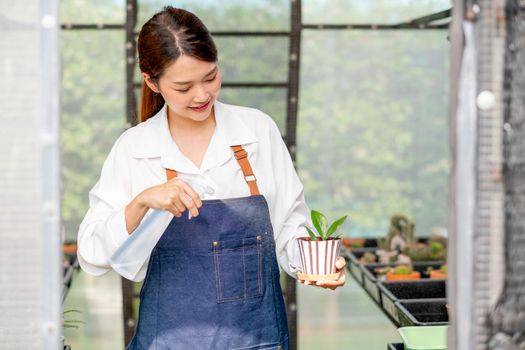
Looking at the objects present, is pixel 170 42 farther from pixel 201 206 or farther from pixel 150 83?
pixel 201 206

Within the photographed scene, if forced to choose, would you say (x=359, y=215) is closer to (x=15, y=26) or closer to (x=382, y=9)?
(x=382, y=9)

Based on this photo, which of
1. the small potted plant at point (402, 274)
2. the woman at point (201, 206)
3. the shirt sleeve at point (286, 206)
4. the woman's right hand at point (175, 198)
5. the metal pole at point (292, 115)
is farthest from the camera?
the metal pole at point (292, 115)

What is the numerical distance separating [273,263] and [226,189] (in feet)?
0.86

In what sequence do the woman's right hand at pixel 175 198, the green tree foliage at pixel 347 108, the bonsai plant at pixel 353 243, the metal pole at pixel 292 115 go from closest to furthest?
the woman's right hand at pixel 175 198 → the metal pole at pixel 292 115 → the bonsai plant at pixel 353 243 → the green tree foliage at pixel 347 108

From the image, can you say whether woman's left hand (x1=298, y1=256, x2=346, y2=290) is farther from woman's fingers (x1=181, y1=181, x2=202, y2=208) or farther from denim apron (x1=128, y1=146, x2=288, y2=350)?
woman's fingers (x1=181, y1=181, x2=202, y2=208)

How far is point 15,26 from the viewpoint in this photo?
1543 mm

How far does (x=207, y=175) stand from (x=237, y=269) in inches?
10.8

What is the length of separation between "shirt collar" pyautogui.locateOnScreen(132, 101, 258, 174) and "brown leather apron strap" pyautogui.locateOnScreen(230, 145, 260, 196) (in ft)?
0.06

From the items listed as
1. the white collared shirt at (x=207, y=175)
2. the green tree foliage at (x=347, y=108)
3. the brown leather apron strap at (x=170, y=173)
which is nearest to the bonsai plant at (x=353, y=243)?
the white collared shirt at (x=207, y=175)

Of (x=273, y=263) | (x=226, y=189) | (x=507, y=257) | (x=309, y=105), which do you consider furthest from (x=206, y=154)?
(x=309, y=105)

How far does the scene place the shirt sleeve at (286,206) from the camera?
2.45 metres

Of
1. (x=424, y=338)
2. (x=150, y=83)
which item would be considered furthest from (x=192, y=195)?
(x=424, y=338)

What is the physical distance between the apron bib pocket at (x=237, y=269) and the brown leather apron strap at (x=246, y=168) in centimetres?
14

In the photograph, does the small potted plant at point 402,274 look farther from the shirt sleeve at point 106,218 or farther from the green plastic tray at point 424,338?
the shirt sleeve at point 106,218
